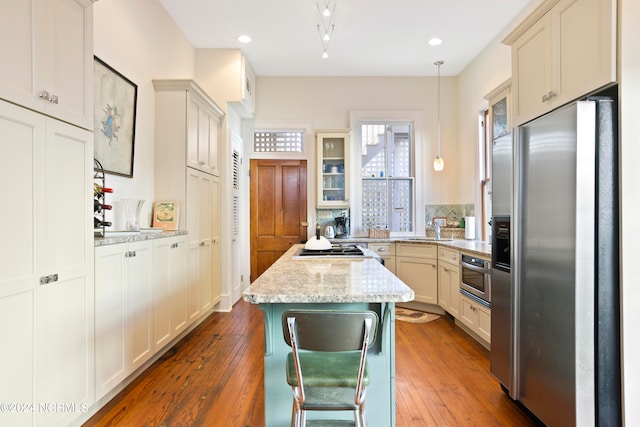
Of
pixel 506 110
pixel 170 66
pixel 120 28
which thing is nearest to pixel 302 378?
pixel 506 110

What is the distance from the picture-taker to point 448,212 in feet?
16.4

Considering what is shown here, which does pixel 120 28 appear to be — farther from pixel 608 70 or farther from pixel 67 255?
pixel 608 70

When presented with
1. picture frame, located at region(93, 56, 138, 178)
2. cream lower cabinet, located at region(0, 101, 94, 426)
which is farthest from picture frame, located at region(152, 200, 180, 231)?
cream lower cabinet, located at region(0, 101, 94, 426)

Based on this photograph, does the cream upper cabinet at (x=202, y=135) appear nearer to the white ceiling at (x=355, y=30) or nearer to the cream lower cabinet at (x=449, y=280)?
the white ceiling at (x=355, y=30)

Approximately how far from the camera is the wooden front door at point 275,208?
5.17 metres

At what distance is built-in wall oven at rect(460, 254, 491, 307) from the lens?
2.90 m

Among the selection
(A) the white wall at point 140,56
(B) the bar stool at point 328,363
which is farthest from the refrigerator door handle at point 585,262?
(A) the white wall at point 140,56

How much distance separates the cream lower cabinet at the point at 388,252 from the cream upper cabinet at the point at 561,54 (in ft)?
8.38

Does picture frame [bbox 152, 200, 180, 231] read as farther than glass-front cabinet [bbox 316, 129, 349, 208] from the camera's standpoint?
No

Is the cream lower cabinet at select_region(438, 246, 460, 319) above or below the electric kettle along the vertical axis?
below

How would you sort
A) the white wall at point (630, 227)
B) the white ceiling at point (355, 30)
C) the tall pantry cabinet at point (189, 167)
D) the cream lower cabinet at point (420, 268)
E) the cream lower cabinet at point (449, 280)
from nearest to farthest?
the white wall at point (630, 227)
the tall pantry cabinet at point (189, 167)
the white ceiling at point (355, 30)
the cream lower cabinet at point (449, 280)
the cream lower cabinet at point (420, 268)

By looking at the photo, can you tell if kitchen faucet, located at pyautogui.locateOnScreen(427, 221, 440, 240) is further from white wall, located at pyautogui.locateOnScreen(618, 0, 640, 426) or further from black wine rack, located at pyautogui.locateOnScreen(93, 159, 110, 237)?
black wine rack, located at pyautogui.locateOnScreen(93, 159, 110, 237)

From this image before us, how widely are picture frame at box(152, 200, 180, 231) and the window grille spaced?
2.25 meters

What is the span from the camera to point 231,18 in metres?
3.62
